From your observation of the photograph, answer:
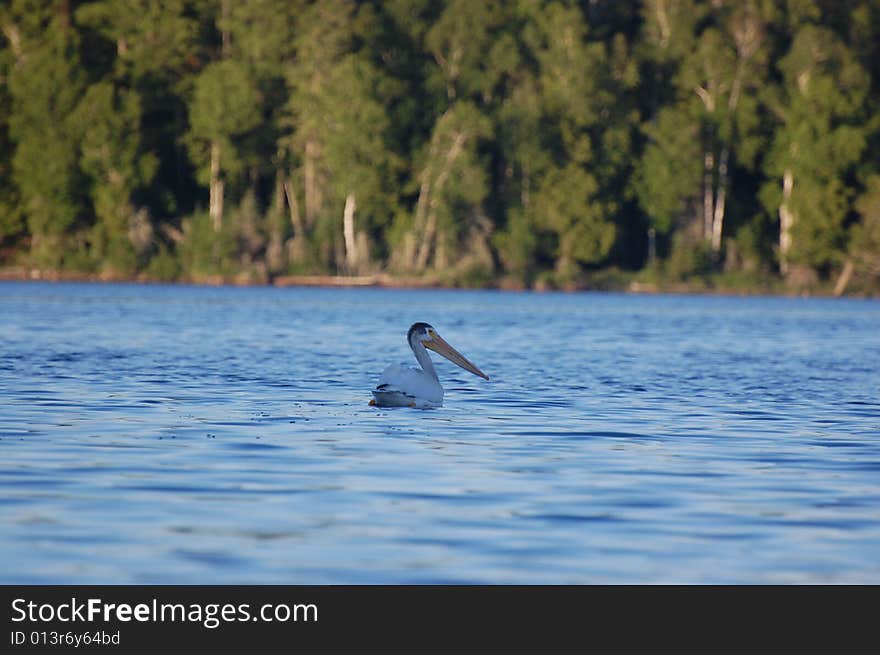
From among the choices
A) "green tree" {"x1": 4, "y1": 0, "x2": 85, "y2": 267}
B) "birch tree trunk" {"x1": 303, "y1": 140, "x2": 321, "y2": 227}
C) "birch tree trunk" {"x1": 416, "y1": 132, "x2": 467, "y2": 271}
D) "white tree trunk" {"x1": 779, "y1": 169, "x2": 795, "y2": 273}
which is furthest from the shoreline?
"birch tree trunk" {"x1": 303, "y1": 140, "x2": 321, "y2": 227}

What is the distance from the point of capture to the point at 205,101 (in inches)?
3319

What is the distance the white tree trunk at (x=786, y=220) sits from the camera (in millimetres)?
81688

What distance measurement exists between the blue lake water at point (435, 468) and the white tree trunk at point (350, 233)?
52697 mm

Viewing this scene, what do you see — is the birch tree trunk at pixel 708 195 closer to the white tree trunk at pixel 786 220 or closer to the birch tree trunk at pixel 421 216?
the white tree trunk at pixel 786 220

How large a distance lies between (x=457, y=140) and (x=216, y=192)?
1421cm

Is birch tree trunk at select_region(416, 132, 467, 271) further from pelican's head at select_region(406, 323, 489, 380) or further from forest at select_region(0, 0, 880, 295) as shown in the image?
pelican's head at select_region(406, 323, 489, 380)

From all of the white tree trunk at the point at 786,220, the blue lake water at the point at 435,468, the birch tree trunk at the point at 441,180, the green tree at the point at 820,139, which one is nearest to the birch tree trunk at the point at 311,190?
the birch tree trunk at the point at 441,180

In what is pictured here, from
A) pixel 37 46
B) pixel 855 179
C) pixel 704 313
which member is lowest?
pixel 704 313

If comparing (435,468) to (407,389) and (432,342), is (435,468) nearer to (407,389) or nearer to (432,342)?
(407,389)

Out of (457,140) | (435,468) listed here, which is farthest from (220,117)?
(435,468)

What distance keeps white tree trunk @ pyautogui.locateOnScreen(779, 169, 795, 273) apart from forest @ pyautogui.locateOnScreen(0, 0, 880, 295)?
0.82 feet

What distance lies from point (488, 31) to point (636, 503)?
251 feet
